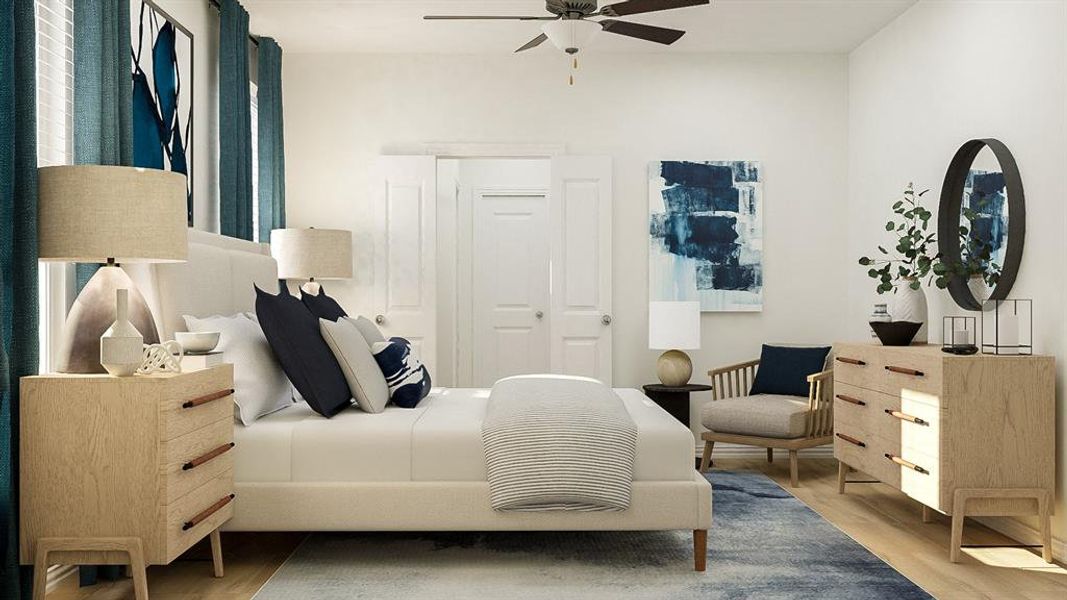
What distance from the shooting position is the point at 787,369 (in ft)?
18.4

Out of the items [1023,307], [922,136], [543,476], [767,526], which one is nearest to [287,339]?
[543,476]

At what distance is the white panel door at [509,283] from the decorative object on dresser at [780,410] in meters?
2.12

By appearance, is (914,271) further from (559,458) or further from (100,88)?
(100,88)

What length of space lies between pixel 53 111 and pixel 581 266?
3535 mm

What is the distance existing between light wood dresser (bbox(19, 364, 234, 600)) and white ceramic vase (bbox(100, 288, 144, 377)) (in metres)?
0.04

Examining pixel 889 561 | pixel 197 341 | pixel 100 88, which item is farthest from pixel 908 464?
pixel 100 88

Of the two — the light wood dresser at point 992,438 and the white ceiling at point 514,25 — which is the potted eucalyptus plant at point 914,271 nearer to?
the light wood dresser at point 992,438

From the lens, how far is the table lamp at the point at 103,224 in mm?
2670

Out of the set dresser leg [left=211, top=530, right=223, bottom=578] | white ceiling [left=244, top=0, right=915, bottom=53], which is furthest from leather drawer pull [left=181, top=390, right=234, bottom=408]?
white ceiling [left=244, top=0, right=915, bottom=53]

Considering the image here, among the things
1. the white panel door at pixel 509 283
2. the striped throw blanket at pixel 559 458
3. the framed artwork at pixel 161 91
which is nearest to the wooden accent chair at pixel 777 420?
the striped throw blanket at pixel 559 458

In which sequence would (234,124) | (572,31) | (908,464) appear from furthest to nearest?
(234,124) < (908,464) < (572,31)

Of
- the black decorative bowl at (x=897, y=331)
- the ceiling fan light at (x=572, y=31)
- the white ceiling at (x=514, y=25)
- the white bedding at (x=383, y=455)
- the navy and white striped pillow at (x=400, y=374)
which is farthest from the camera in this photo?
the white ceiling at (x=514, y=25)

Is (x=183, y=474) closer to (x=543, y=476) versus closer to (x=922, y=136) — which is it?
(x=543, y=476)

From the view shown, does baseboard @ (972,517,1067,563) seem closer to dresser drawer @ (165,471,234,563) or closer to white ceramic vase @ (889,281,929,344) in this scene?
white ceramic vase @ (889,281,929,344)
